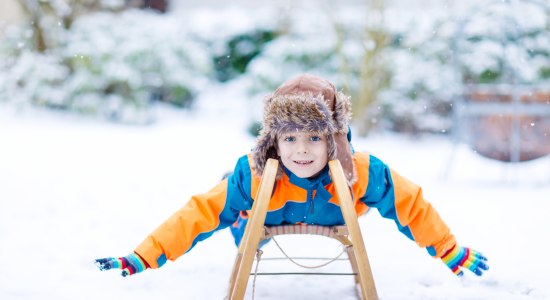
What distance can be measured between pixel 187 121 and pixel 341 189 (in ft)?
18.4

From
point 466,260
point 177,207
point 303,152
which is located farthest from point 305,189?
point 177,207

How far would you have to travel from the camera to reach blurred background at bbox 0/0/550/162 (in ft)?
19.6

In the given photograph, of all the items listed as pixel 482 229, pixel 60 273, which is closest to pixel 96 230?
pixel 60 273

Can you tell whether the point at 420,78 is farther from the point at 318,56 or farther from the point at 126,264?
the point at 126,264

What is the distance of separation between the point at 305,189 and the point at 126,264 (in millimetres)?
603

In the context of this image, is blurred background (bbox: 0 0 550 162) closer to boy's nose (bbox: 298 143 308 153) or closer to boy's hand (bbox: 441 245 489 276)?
boy's hand (bbox: 441 245 489 276)

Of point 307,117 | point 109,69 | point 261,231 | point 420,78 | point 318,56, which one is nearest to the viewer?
point 261,231

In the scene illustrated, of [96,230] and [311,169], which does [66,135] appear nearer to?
[96,230]

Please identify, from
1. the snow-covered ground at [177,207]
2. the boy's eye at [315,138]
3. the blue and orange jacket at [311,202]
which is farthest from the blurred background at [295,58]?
the boy's eye at [315,138]

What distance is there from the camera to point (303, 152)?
1799 mm

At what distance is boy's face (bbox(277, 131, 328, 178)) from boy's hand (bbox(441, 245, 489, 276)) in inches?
20.2

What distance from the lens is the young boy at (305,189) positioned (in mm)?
1796

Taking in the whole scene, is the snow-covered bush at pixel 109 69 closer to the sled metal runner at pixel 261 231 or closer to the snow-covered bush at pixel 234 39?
Answer: the snow-covered bush at pixel 234 39

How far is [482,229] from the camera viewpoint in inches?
128
